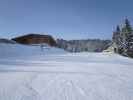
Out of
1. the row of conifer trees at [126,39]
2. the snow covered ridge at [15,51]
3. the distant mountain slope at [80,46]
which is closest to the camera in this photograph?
the snow covered ridge at [15,51]

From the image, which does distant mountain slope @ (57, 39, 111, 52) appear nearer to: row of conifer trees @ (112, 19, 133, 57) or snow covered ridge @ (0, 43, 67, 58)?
row of conifer trees @ (112, 19, 133, 57)

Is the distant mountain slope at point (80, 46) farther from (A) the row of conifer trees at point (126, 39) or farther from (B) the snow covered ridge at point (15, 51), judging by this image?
(B) the snow covered ridge at point (15, 51)

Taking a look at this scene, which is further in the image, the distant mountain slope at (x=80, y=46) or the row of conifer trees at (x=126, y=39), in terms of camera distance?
the distant mountain slope at (x=80, y=46)

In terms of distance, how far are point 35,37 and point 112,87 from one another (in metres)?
40.9

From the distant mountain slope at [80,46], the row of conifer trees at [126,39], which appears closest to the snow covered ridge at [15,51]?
the row of conifer trees at [126,39]

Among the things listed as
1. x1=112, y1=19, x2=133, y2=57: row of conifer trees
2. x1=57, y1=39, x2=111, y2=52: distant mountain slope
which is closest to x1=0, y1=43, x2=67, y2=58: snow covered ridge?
x1=112, y1=19, x2=133, y2=57: row of conifer trees

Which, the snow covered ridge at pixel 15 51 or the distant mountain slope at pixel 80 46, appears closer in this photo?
the snow covered ridge at pixel 15 51

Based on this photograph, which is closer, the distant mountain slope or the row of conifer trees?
the row of conifer trees

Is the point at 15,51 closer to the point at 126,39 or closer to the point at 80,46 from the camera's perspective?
the point at 126,39

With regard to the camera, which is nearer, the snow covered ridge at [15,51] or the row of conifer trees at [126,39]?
the snow covered ridge at [15,51]

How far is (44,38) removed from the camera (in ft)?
144

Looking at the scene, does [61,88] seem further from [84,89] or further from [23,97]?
[23,97]

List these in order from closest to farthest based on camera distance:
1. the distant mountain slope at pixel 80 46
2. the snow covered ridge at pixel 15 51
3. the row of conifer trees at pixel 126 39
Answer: the snow covered ridge at pixel 15 51 < the row of conifer trees at pixel 126 39 < the distant mountain slope at pixel 80 46

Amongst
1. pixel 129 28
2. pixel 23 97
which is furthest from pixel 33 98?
pixel 129 28
